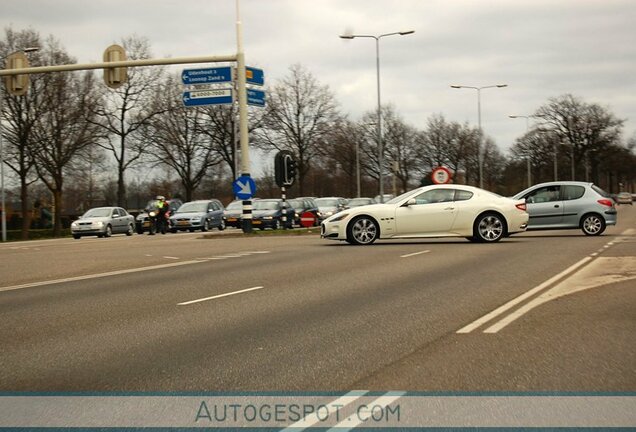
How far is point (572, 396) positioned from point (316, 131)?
214 ft

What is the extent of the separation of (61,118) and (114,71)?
85.0ft

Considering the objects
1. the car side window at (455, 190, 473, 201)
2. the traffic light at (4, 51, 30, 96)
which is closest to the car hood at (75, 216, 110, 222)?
the traffic light at (4, 51, 30, 96)

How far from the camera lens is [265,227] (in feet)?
138

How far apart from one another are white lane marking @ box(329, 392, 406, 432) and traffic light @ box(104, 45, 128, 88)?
21.7 metres

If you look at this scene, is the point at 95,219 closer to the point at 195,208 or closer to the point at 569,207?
the point at 195,208

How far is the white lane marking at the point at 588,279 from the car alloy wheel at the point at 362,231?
6.72 meters

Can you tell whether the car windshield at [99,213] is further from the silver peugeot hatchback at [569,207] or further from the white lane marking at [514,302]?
the white lane marking at [514,302]

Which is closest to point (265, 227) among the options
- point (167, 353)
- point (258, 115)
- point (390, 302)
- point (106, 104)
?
point (106, 104)

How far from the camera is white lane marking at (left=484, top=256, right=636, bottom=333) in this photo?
9352 mm

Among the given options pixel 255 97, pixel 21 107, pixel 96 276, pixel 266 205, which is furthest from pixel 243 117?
pixel 21 107

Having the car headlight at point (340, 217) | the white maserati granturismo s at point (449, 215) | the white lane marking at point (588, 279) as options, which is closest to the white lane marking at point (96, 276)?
the car headlight at point (340, 217)

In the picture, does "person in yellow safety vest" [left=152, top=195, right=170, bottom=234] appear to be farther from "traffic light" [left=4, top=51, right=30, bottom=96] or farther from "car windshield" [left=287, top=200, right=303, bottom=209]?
"traffic light" [left=4, top=51, right=30, bottom=96]

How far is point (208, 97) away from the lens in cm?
2958

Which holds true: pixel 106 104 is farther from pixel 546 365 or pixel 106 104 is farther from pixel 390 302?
pixel 546 365
